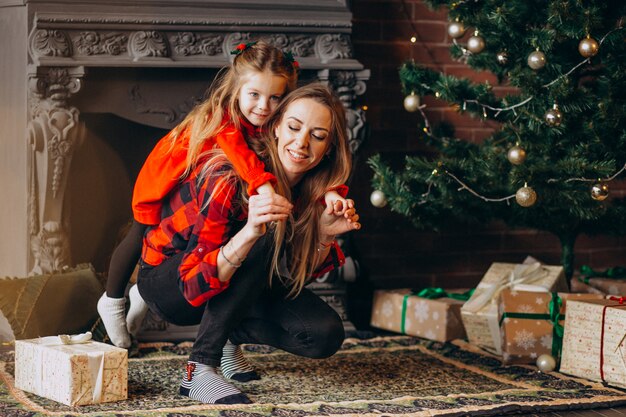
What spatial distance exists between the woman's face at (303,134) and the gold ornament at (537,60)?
2.53 feet

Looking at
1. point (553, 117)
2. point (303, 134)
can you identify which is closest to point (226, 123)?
point (303, 134)

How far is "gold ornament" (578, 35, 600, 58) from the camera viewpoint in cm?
257

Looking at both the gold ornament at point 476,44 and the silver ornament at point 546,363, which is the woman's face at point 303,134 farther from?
the silver ornament at point 546,363

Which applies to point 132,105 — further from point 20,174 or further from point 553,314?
point 553,314

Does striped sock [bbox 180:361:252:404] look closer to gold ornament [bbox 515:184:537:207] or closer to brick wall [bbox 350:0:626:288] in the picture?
gold ornament [bbox 515:184:537:207]

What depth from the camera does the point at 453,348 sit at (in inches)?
113

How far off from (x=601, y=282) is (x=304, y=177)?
137 centimetres

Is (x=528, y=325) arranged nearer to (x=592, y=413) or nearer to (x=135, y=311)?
(x=592, y=413)

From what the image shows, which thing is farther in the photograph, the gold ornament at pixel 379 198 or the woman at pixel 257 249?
the gold ornament at pixel 379 198

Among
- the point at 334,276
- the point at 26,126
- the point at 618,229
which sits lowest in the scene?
the point at 334,276

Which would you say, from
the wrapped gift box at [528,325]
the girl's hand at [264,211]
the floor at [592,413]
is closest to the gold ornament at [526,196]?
the wrapped gift box at [528,325]

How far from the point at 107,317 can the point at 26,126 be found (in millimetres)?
696

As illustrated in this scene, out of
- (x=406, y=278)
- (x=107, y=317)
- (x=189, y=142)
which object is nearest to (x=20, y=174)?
(x=107, y=317)

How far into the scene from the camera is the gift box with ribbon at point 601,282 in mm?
3059
